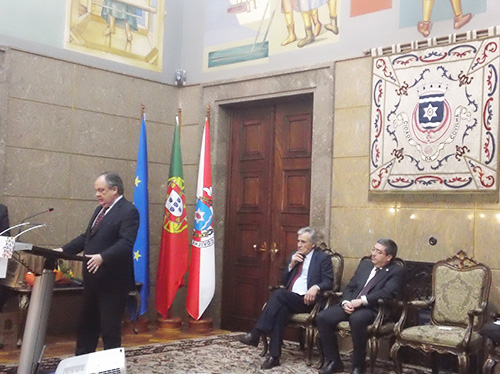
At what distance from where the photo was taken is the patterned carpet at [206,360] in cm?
511

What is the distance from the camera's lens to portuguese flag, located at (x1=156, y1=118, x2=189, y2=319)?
6.95 metres

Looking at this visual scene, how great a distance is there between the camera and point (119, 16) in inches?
283

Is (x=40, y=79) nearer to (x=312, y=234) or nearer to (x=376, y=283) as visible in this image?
(x=312, y=234)

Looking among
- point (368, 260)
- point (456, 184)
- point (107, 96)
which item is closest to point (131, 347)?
point (368, 260)

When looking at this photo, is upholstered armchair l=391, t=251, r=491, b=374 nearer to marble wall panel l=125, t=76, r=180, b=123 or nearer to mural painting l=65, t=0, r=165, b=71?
marble wall panel l=125, t=76, r=180, b=123

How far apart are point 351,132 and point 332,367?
7.30 feet

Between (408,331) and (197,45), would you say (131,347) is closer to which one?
(408,331)

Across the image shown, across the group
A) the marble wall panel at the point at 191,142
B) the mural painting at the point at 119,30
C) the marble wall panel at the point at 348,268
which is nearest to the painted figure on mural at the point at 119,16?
the mural painting at the point at 119,30

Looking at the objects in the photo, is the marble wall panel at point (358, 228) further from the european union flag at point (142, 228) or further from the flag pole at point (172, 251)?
the european union flag at point (142, 228)

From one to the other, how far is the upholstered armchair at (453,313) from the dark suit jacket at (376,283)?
19 centimetres

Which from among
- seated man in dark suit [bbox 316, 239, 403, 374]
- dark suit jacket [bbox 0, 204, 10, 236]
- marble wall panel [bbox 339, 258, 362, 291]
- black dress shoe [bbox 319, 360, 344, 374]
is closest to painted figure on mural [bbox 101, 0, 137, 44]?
dark suit jacket [bbox 0, 204, 10, 236]

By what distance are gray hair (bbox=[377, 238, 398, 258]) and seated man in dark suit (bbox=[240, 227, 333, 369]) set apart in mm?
570

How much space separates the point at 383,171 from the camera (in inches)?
231

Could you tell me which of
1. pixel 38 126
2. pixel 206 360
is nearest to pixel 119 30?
pixel 38 126
